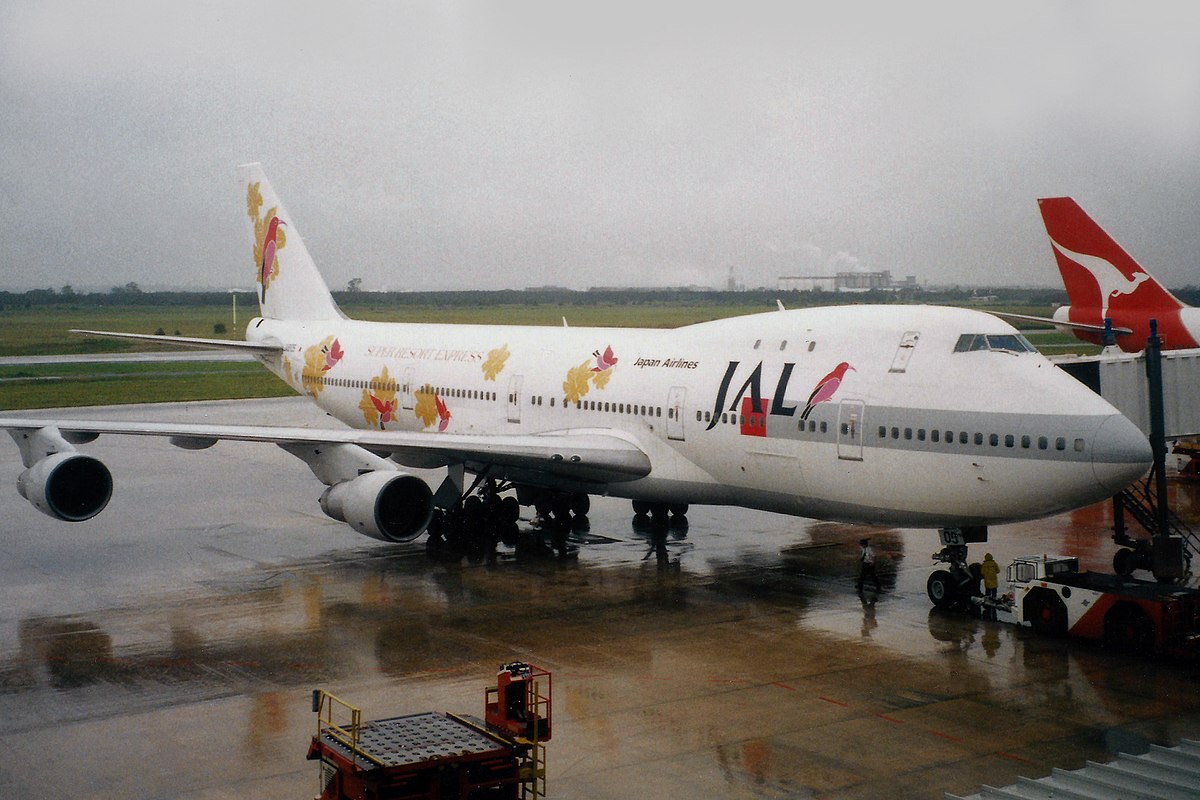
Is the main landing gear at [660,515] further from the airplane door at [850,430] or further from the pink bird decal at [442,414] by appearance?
the airplane door at [850,430]

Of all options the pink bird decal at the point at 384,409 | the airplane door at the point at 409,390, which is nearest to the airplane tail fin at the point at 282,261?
the pink bird decal at the point at 384,409

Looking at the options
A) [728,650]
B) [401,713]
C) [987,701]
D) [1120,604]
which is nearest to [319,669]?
[401,713]

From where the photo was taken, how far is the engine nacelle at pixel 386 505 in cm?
1878

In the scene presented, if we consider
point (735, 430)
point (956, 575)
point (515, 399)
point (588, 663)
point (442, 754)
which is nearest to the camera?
point (442, 754)

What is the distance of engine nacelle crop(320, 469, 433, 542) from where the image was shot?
18.8m

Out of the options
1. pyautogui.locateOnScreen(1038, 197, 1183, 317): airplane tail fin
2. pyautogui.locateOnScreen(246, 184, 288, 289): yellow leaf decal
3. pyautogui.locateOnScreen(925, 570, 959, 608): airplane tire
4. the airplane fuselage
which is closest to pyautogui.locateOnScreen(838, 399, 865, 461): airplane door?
A: the airplane fuselage

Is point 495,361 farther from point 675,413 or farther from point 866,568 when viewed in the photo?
point 866,568

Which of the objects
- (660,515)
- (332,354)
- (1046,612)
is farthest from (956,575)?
(332,354)

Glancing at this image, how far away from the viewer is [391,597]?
1833 cm

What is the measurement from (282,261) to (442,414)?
9.36 metres

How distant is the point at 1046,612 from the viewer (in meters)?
16.2

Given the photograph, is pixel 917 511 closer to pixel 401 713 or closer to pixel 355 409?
pixel 401 713

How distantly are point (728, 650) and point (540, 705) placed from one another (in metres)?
3.35

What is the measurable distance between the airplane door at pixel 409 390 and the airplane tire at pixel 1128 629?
15422mm
